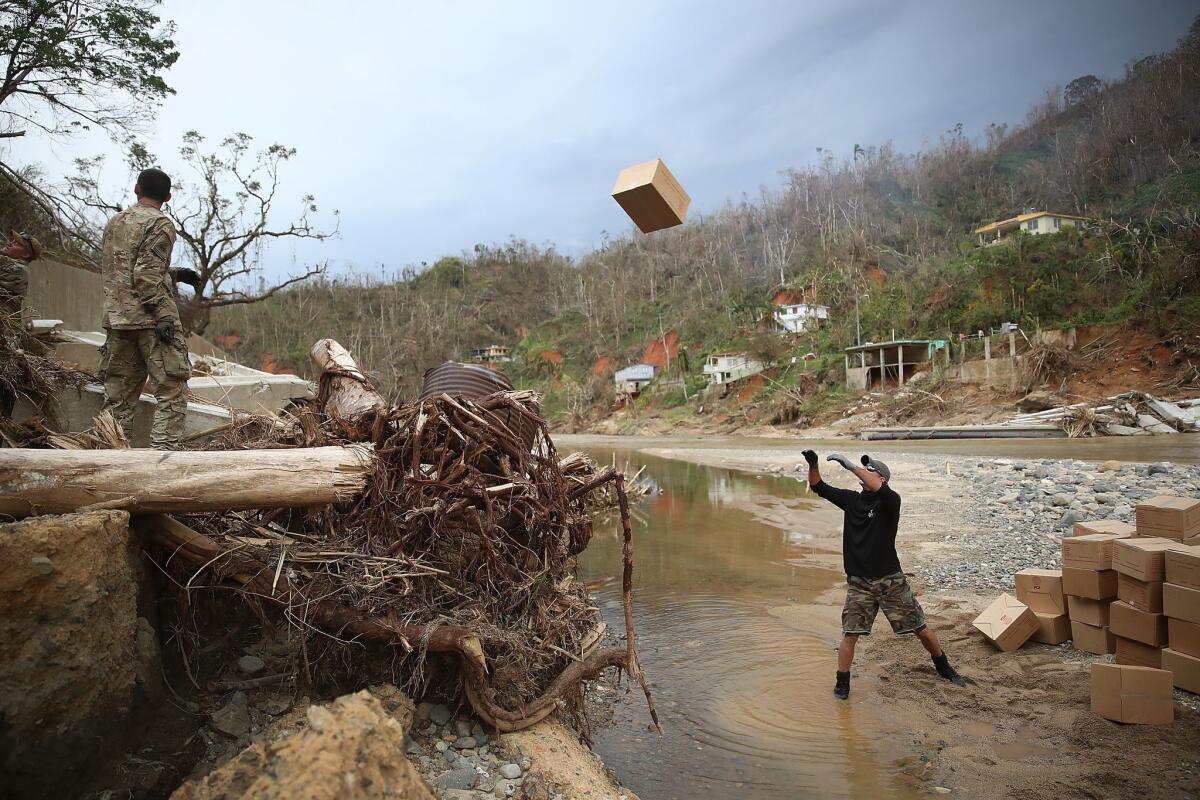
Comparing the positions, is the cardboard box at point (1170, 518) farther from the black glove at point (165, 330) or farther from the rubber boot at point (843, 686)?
the black glove at point (165, 330)

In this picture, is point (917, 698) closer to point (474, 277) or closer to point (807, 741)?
point (807, 741)

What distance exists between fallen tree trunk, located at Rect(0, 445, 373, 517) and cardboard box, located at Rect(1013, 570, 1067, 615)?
5236 mm

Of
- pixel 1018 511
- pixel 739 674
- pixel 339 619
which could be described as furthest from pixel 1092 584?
pixel 1018 511

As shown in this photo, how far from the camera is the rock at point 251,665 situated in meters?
3.27

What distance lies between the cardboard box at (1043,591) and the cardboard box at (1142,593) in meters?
0.69

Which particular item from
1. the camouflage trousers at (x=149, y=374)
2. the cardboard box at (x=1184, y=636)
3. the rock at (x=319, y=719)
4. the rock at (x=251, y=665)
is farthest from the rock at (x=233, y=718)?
the cardboard box at (x=1184, y=636)

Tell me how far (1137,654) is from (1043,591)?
0.87 metres

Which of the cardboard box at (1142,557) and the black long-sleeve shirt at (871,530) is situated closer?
the cardboard box at (1142,557)

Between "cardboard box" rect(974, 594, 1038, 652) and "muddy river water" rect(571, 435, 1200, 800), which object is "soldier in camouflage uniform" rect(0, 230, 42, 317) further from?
"cardboard box" rect(974, 594, 1038, 652)

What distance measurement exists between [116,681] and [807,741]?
13.5ft

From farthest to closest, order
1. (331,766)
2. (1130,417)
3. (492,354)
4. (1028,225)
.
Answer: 1. (492,354)
2. (1028,225)
3. (1130,417)
4. (331,766)

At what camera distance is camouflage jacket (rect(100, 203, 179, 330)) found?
4449 millimetres

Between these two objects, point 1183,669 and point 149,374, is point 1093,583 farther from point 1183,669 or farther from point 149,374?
point 149,374

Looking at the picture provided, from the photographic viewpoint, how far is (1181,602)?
4.11 m
